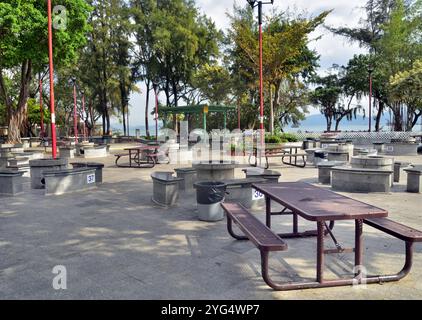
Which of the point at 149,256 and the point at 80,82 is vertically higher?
the point at 80,82

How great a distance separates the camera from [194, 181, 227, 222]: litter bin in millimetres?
6617

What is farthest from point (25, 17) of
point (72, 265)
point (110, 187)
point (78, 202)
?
point (72, 265)

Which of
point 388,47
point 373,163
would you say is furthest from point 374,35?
point 373,163

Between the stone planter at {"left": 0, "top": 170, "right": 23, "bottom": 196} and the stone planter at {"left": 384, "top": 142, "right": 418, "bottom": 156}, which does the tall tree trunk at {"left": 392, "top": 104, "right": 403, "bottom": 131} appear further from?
the stone planter at {"left": 0, "top": 170, "right": 23, "bottom": 196}

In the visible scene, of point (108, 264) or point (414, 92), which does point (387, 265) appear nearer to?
point (108, 264)

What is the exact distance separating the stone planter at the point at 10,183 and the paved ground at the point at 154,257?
5.94 ft

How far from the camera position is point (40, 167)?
34.6 feet

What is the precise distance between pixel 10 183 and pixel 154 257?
21.1 feet

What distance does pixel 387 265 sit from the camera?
449 centimetres

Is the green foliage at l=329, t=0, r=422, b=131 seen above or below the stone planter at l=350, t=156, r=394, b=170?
above

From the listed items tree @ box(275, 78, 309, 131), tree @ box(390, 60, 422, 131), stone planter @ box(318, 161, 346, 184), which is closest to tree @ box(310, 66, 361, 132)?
tree @ box(275, 78, 309, 131)

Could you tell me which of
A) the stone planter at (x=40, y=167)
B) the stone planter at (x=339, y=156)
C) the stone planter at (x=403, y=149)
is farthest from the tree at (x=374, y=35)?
the stone planter at (x=40, y=167)

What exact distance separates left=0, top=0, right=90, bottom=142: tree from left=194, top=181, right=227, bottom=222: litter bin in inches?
704

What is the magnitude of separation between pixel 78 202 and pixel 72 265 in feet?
13.5
